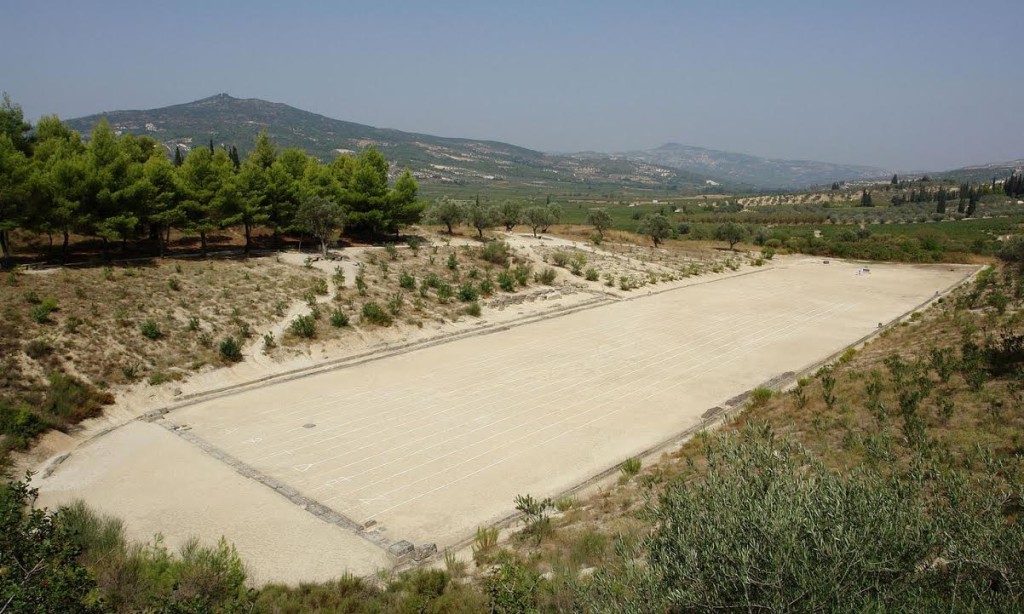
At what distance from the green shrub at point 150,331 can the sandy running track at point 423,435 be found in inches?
155

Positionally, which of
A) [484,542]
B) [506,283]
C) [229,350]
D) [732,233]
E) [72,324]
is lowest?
[484,542]

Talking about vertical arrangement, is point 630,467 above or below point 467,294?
below

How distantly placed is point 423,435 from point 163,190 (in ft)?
71.0

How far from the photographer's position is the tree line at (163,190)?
2431 centimetres

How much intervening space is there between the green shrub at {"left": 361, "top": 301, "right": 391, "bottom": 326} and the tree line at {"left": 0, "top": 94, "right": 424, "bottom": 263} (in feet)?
29.3

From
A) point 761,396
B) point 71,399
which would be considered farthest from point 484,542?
point 71,399

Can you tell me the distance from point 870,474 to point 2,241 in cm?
3069

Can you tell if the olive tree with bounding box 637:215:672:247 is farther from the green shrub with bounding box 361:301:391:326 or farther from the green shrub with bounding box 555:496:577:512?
the green shrub with bounding box 555:496:577:512

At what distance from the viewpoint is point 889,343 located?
2348cm

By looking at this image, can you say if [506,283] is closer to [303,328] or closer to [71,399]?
[303,328]

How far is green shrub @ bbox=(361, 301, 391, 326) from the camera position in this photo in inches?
1017

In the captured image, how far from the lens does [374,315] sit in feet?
84.8

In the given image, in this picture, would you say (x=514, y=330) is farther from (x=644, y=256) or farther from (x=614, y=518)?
(x=644, y=256)

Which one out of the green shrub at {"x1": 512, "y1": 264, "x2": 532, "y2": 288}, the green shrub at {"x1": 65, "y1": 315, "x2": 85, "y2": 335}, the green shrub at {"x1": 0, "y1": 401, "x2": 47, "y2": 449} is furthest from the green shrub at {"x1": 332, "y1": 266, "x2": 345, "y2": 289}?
the green shrub at {"x1": 0, "y1": 401, "x2": 47, "y2": 449}
